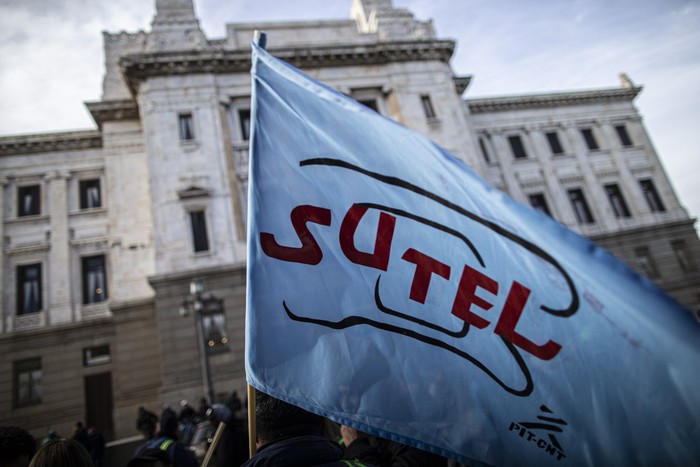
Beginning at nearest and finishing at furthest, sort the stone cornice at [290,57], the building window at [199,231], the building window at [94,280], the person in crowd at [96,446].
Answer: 1. the person in crowd at [96,446]
2. the building window at [199,231]
3. the stone cornice at [290,57]
4. the building window at [94,280]

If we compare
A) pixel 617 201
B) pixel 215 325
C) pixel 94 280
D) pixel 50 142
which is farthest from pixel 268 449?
pixel 617 201

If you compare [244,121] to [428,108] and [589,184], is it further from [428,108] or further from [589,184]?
[589,184]

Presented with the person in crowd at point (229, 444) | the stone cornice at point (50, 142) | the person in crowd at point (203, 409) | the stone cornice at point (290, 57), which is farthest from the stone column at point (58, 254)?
the person in crowd at point (229, 444)

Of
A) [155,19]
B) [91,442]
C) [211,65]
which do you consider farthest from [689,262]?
[155,19]

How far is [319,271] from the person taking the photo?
2.28 meters

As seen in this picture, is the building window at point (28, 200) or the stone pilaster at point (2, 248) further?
the building window at point (28, 200)

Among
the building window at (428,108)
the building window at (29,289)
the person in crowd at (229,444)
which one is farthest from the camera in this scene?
the building window at (428,108)

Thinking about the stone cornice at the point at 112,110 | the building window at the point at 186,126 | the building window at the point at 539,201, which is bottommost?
the building window at the point at 539,201

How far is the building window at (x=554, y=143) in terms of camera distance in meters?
24.4

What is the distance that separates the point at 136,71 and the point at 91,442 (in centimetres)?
1364

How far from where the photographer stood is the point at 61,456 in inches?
78.3

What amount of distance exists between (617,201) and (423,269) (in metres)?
26.7

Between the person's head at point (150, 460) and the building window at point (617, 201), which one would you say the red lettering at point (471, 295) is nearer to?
the person's head at point (150, 460)

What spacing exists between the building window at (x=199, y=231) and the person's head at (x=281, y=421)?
47.3ft
